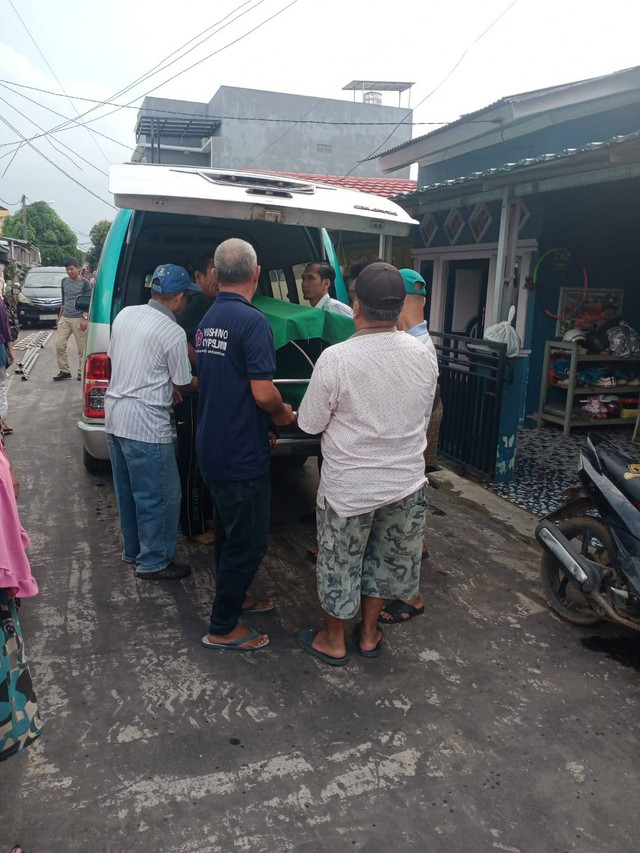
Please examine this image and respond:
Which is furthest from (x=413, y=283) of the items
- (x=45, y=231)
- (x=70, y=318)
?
(x=45, y=231)

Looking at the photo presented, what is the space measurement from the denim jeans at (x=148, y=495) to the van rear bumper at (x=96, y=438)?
2.51 feet

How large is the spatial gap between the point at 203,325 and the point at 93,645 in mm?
1655

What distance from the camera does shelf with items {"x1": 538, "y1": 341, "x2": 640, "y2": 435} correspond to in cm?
779

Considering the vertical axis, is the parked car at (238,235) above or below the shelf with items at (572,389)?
above

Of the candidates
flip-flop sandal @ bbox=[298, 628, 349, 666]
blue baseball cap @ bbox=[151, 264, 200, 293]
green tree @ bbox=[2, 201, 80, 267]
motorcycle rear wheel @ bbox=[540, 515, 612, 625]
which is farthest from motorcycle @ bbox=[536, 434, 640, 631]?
green tree @ bbox=[2, 201, 80, 267]

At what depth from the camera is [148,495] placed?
3.84 meters

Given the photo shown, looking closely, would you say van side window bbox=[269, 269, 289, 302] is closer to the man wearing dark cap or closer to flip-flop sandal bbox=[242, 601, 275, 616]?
the man wearing dark cap

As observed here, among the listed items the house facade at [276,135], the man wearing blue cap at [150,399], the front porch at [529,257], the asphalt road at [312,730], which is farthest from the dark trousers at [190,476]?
the house facade at [276,135]

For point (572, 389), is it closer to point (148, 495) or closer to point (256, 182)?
point (256, 182)

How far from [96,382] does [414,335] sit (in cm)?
216

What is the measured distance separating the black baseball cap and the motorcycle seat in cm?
145

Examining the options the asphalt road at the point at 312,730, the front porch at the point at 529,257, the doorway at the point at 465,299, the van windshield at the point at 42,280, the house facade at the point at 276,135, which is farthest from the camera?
the house facade at the point at 276,135

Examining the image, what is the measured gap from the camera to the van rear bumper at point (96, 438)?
4676 mm

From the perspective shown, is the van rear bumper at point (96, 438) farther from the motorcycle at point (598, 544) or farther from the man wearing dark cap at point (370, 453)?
the motorcycle at point (598, 544)
